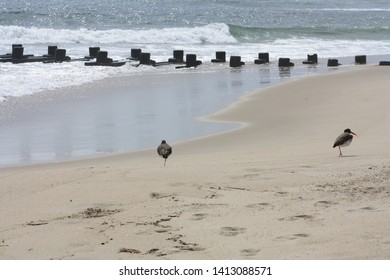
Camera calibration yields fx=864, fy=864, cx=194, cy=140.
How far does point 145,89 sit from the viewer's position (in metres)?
19.2

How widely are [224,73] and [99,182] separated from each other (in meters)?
15.1

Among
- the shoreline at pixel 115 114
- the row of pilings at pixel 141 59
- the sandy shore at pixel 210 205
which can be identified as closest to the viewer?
the sandy shore at pixel 210 205

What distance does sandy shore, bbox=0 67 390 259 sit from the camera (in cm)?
590

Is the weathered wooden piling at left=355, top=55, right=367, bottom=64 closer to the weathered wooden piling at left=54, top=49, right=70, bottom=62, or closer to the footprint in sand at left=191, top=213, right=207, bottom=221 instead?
the weathered wooden piling at left=54, top=49, right=70, bottom=62

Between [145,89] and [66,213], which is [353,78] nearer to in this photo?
[145,89]

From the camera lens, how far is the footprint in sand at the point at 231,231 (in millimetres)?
6194

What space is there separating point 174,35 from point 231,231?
3255cm

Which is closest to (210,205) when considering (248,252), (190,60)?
(248,252)

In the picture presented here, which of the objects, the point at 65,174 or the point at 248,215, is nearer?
the point at 248,215

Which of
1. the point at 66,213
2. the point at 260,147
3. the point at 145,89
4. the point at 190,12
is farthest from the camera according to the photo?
the point at 190,12

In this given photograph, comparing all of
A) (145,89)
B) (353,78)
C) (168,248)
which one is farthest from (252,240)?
(353,78)

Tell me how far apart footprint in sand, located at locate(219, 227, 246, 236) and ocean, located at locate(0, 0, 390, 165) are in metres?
5.12

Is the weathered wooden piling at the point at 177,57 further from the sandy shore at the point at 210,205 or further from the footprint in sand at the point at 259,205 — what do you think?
the footprint in sand at the point at 259,205

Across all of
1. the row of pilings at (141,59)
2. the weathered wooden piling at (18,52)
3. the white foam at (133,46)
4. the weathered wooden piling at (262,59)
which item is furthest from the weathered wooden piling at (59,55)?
the weathered wooden piling at (262,59)
